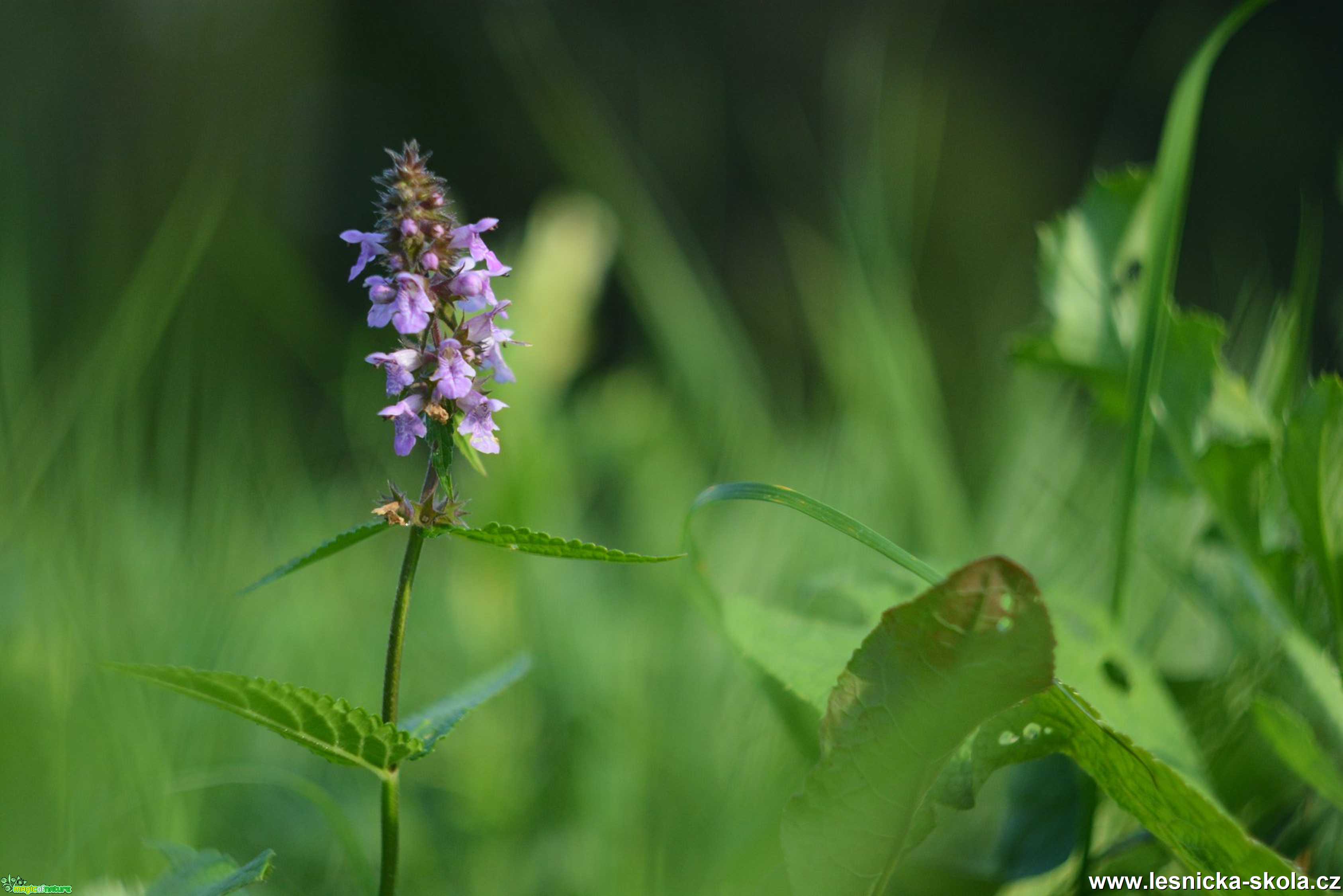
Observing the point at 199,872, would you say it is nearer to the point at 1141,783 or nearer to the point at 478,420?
the point at 478,420

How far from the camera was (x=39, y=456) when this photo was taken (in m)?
0.95

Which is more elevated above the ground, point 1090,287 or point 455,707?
point 1090,287

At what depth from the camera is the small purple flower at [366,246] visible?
487 millimetres

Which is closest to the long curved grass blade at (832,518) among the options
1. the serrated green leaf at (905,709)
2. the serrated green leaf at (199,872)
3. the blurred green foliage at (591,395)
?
the serrated green leaf at (905,709)

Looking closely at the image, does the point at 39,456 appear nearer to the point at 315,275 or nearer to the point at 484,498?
the point at 484,498

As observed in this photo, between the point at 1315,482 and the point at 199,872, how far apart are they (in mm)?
671

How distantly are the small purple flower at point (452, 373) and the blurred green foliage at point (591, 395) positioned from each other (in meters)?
0.29

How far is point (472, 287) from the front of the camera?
47 cm

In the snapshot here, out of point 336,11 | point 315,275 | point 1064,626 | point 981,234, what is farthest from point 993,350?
point 336,11

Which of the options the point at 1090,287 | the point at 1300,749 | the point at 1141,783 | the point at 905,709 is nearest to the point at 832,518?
the point at 905,709

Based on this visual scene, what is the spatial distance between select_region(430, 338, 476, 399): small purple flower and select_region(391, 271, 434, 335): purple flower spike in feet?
0.05

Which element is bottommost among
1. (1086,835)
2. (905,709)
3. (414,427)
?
(1086,835)

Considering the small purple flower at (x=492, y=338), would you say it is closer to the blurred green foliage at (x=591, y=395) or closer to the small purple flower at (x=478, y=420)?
the small purple flower at (x=478, y=420)

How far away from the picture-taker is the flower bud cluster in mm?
462
